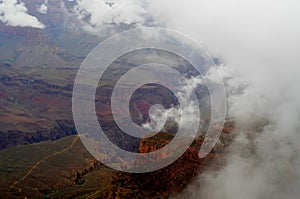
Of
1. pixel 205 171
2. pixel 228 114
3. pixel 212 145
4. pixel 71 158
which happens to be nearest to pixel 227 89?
pixel 228 114

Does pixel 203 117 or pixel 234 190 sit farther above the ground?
pixel 203 117

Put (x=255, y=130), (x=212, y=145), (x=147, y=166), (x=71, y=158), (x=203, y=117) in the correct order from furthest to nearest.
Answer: (x=203, y=117)
(x=71, y=158)
(x=255, y=130)
(x=212, y=145)
(x=147, y=166)

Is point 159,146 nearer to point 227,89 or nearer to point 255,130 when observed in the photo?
point 255,130

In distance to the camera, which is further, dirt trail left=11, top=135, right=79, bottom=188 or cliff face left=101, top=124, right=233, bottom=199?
dirt trail left=11, top=135, right=79, bottom=188

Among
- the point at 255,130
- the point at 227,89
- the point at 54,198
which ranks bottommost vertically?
the point at 54,198

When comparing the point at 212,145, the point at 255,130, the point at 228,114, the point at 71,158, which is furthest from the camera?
the point at 71,158

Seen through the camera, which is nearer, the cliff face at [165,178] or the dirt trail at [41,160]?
the cliff face at [165,178]

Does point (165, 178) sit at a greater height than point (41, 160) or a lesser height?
lesser

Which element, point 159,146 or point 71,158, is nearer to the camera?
point 159,146

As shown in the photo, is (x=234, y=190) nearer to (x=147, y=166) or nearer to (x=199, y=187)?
(x=199, y=187)

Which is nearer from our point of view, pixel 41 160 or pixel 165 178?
pixel 165 178
